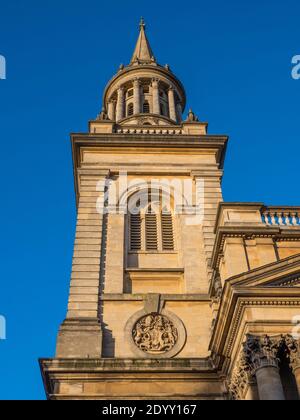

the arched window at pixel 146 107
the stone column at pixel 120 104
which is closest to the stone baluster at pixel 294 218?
the stone column at pixel 120 104

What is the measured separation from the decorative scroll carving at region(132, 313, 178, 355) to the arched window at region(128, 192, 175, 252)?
4.13 metres

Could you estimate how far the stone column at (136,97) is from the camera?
1431 inches

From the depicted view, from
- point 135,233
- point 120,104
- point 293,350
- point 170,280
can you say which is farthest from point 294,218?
point 120,104

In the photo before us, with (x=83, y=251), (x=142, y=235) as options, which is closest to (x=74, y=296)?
(x=83, y=251)

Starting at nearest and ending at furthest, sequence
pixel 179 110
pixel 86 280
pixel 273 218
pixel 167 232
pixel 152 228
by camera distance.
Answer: pixel 273 218, pixel 86 280, pixel 167 232, pixel 152 228, pixel 179 110

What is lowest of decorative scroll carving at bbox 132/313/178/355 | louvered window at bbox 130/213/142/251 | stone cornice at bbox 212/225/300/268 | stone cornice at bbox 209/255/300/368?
stone cornice at bbox 209/255/300/368

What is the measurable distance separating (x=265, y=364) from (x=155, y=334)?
706 centimetres

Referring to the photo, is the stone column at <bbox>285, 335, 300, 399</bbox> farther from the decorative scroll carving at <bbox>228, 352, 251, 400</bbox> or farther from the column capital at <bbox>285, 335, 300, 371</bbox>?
the decorative scroll carving at <bbox>228, 352, 251, 400</bbox>

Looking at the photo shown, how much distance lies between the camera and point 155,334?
21828mm

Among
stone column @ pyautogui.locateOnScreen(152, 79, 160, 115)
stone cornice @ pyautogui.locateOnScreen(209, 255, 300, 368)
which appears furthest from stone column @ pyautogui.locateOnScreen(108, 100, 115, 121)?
stone cornice @ pyautogui.locateOnScreen(209, 255, 300, 368)

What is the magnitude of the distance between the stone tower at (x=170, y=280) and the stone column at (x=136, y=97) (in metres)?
4.07

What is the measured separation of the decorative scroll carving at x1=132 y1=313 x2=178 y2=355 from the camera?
21406mm

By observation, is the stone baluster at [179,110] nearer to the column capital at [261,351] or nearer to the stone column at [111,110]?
the stone column at [111,110]

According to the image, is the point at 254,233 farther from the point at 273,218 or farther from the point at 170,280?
the point at 170,280
